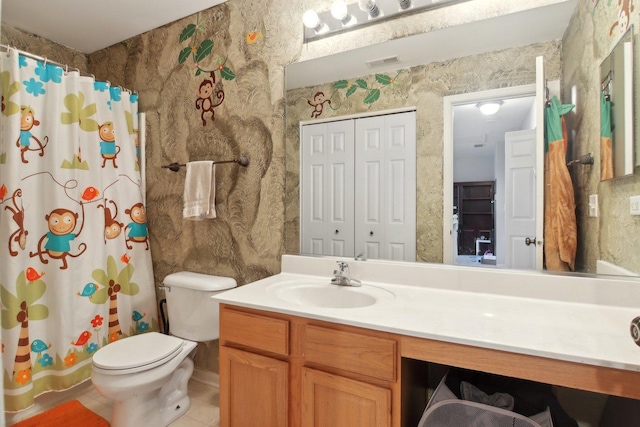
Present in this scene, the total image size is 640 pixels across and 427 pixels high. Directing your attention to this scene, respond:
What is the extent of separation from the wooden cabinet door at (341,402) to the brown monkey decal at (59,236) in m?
1.63

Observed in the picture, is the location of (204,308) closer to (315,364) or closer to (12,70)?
(315,364)

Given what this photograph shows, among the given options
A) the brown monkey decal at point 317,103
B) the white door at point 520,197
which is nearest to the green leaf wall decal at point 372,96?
the brown monkey decal at point 317,103

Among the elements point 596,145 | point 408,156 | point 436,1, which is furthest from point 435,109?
point 596,145

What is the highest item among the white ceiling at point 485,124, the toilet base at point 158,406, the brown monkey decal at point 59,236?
the white ceiling at point 485,124

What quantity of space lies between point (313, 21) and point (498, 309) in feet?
5.15

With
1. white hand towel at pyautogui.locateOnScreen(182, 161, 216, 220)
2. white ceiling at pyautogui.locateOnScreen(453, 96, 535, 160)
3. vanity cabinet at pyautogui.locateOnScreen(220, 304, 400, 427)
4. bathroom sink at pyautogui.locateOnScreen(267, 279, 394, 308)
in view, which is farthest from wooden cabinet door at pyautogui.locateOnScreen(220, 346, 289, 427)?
white ceiling at pyautogui.locateOnScreen(453, 96, 535, 160)

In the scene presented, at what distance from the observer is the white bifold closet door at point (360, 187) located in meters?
1.53

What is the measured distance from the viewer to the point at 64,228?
74.3 inches

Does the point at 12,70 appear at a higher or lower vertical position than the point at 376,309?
higher

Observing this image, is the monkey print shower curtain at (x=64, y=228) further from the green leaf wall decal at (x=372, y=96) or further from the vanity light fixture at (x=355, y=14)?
the green leaf wall decal at (x=372, y=96)

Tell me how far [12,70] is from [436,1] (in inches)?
84.6

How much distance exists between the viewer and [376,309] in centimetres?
119

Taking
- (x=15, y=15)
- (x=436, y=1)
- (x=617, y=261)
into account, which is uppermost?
(x=15, y=15)

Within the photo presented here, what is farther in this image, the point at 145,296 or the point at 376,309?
the point at 145,296
